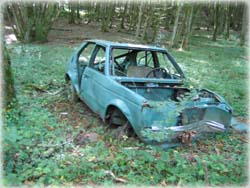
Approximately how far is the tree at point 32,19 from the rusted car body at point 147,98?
336 inches

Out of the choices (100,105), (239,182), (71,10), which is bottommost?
(239,182)

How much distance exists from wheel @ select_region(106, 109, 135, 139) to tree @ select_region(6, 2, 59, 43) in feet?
33.7

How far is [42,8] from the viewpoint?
14984 mm

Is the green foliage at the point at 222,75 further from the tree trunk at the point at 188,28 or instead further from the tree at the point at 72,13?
the tree at the point at 72,13

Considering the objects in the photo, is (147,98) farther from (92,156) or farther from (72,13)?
(72,13)

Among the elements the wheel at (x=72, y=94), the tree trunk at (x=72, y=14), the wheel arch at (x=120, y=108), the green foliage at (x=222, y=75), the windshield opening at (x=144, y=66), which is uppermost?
the tree trunk at (x=72, y=14)

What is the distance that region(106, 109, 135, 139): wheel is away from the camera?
4744 mm

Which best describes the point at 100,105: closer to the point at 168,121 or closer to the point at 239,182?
the point at 168,121

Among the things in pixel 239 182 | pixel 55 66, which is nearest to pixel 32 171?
pixel 239 182

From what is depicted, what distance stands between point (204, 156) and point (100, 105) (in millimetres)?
1947

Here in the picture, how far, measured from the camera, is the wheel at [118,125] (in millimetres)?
4744

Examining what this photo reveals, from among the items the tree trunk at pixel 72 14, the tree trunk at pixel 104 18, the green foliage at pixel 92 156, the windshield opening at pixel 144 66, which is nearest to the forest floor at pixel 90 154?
the green foliage at pixel 92 156

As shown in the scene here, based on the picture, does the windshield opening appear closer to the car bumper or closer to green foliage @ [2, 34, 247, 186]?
green foliage @ [2, 34, 247, 186]

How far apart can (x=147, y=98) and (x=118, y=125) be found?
2.41ft
